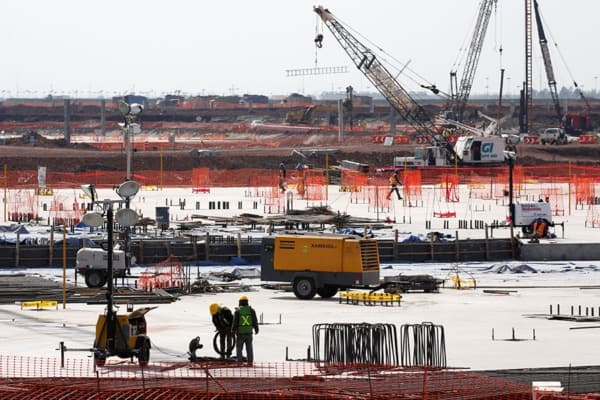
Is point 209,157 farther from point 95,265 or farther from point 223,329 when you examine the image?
point 223,329

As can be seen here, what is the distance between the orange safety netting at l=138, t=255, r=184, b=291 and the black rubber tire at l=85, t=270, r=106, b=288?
1.13m

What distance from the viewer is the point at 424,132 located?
389 feet

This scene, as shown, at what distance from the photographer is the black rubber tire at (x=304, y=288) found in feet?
130

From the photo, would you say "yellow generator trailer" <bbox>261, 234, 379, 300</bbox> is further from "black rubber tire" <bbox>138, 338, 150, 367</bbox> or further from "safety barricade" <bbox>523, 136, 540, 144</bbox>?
"safety barricade" <bbox>523, 136, 540, 144</bbox>

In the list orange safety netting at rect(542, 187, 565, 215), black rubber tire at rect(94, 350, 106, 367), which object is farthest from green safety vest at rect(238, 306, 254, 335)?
orange safety netting at rect(542, 187, 565, 215)

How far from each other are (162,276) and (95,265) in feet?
9.28

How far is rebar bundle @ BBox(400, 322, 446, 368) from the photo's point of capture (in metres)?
28.6

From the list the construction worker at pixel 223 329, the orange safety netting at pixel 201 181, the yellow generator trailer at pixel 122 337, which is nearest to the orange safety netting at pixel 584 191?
the orange safety netting at pixel 201 181

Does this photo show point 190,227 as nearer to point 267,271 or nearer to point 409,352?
point 267,271

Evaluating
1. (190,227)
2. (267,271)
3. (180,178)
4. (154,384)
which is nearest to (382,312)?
(267,271)

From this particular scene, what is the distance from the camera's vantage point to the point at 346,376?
2592cm

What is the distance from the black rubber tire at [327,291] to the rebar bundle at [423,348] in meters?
9.69

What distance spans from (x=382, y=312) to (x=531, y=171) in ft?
244

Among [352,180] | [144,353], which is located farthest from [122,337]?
[352,180]
